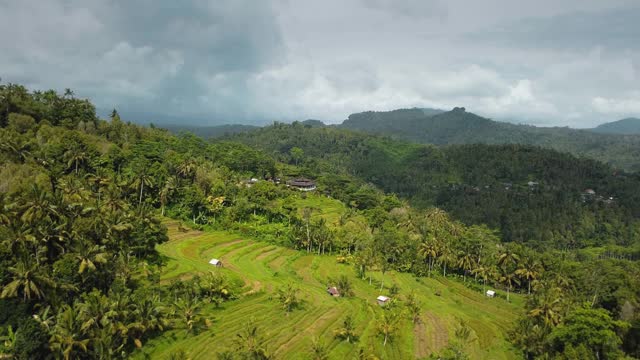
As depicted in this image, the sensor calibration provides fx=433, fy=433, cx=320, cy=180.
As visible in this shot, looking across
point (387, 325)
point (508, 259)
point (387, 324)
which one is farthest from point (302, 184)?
point (387, 325)

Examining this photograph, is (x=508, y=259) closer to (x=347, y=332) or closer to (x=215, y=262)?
(x=347, y=332)

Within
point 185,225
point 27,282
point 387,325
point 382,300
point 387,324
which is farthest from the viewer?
point 185,225

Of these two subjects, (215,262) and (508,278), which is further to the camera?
(508,278)

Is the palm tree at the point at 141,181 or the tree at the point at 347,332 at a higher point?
the palm tree at the point at 141,181

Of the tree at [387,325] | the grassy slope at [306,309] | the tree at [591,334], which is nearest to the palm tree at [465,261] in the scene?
the grassy slope at [306,309]

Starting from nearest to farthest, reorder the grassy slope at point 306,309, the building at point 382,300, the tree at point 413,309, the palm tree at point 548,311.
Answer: the grassy slope at point 306,309, the palm tree at point 548,311, the tree at point 413,309, the building at point 382,300

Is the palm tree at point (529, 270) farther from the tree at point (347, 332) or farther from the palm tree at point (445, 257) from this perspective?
the tree at point (347, 332)
